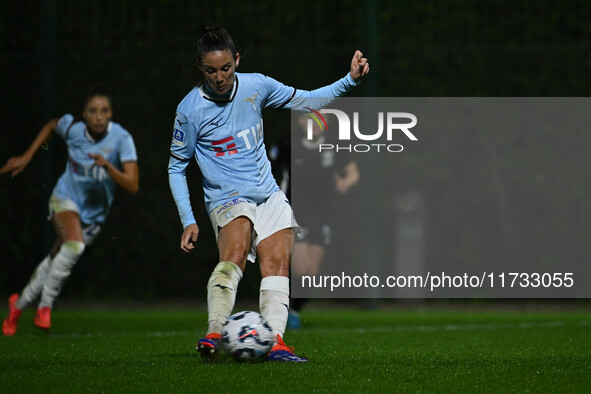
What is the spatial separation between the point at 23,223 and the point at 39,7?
2.49 metres

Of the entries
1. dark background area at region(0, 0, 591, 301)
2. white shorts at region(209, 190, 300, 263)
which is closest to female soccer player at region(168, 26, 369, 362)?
white shorts at region(209, 190, 300, 263)

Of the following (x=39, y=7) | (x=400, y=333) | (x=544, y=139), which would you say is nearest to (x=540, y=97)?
(x=544, y=139)

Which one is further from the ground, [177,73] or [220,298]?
[177,73]

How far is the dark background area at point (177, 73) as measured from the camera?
11.0 m

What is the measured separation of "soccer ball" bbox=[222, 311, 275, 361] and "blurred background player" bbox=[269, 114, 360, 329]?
3.38 m

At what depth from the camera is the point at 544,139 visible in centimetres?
1097

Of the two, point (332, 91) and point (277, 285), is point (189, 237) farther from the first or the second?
point (332, 91)

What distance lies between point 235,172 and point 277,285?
64 cm

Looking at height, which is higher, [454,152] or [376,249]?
[454,152]

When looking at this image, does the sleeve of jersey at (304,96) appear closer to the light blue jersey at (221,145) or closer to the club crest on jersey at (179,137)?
the light blue jersey at (221,145)

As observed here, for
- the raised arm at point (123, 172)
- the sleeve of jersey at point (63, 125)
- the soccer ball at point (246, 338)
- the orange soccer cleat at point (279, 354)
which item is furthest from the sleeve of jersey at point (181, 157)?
the sleeve of jersey at point (63, 125)

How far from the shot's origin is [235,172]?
208 inches

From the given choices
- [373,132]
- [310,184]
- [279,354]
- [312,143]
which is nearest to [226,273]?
[279,354]

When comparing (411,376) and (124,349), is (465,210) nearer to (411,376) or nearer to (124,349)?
(124,349)
